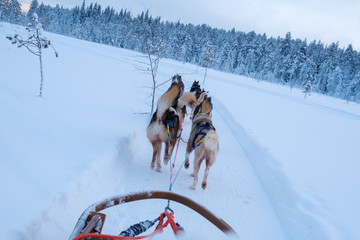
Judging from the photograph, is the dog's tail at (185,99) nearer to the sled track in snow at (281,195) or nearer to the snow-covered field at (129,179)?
the snow-covered field at (129,179)

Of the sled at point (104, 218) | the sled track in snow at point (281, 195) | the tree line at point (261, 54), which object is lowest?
the sled track in snow at point (281, 195)

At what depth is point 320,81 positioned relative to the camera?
5119 cm

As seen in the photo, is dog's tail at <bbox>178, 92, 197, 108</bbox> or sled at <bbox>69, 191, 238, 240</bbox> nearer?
sled at <bbox>69, 191, 238, 240</bbox>

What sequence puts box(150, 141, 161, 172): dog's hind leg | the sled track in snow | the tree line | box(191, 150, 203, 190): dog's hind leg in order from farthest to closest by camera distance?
the tree line < box(150, 141, 161, 172): dog's hind leg < box(191, 150, 203, 190): dog's hind leg < the sled track in snow

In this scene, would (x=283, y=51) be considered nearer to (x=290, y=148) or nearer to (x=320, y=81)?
(x=320, y=81)

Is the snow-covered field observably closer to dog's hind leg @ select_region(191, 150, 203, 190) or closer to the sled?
dog's hind leg @ select_region(191, 150, 203, 190)

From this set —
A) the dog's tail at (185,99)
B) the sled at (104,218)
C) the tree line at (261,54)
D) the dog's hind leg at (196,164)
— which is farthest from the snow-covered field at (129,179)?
the tree line at (261,54)

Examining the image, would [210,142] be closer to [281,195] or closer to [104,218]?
[281,195]

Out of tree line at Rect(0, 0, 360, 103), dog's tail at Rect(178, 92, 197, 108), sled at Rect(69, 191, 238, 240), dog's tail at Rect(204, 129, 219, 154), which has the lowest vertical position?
sled at Rect(69, 191, 238, 240)

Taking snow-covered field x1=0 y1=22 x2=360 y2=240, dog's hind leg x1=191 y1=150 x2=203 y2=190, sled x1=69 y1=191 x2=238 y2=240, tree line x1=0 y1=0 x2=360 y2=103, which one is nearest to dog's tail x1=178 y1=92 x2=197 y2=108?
snow-covered field x1=0 y1=22 x2=360 y2=240

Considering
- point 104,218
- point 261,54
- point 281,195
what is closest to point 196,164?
point 281,195

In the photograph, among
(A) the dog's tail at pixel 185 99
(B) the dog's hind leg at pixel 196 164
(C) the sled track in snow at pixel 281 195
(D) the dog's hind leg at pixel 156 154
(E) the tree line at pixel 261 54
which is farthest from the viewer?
(E) the tree line at pixel 261 54

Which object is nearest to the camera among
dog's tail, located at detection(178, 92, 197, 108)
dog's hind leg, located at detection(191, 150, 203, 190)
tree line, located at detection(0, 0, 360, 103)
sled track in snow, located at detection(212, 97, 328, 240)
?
sled track in snow, located at detection(212, 97, 328, 240)

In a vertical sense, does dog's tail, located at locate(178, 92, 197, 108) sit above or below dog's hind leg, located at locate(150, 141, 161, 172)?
above
